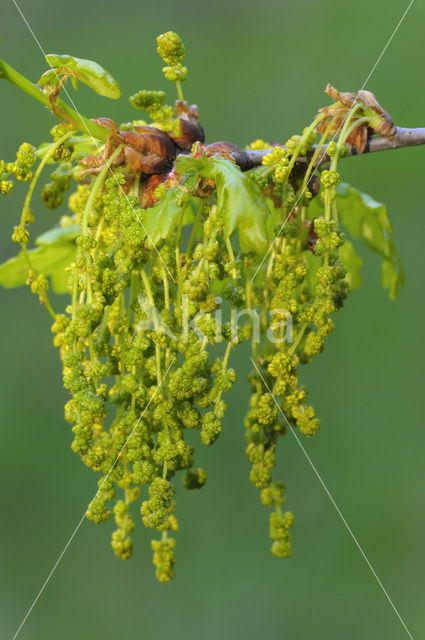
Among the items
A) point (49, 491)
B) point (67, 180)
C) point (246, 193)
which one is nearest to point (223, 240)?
point (246, 193)

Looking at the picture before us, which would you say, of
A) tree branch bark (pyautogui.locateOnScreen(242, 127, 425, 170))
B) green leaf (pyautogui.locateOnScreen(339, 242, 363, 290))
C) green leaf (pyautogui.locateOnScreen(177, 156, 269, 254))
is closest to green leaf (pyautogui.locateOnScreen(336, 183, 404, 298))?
green leaf (pyautogui.locateOnScreen(339, 242, 363, 290))

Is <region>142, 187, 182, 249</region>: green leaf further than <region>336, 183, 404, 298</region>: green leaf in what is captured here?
No

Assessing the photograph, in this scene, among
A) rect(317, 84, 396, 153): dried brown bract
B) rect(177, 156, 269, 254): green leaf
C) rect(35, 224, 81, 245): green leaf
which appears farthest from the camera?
rect(35, 224, 81, 245): green leaf

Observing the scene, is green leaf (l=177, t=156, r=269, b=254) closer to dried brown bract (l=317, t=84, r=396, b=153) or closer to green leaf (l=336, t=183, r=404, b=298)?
dried brown bract (l=317, t=84, r=396, b=153)

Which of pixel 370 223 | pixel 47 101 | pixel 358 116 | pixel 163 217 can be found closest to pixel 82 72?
pixel 47 101

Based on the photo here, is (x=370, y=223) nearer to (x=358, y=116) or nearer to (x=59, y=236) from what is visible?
(x=358, y=116)

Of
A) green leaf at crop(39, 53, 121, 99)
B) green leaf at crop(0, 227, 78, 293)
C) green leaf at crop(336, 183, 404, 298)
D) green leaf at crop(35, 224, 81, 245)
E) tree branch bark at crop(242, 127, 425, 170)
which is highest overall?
green leaf at crop(39, 53, 121, 99)
